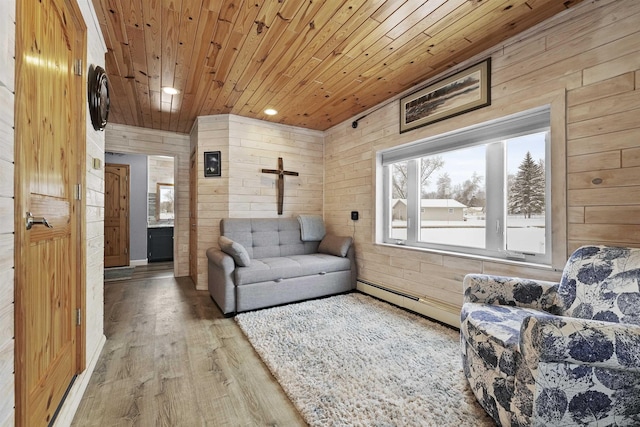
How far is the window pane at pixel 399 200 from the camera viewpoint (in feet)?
10.9

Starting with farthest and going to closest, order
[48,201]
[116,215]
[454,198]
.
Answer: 1. [116,215]
2. [454,198]
3. [48,201]

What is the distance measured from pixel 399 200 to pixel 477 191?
955 millimetres

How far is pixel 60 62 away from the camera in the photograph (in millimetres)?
1408

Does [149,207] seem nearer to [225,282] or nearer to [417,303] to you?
[225,282]

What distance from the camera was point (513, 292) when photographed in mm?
1752

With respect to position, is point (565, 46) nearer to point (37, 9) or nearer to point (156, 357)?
point (37, 9)

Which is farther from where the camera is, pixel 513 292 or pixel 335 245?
pixel 335 245

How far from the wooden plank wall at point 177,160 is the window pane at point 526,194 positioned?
4.44 m

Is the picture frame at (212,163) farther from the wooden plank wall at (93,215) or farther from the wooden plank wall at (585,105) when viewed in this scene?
the wooden plank wall at (585,105)

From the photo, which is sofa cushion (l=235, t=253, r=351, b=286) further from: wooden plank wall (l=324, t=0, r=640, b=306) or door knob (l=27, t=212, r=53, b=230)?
door knob (l=27, t=212, r=53, b=230)

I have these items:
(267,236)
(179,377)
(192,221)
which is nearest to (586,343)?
(179,377)

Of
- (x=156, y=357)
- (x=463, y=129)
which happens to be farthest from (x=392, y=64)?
(x=156, y=357)

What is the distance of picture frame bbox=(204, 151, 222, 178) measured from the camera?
151 inches

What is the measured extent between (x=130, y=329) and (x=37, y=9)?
243cm
